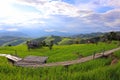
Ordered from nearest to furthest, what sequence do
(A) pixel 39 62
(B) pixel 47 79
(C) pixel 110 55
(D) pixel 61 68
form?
(B) pixel 47 79
(D) pixel 61 68
(C) pixel 110 55
(A) pixel 39 62

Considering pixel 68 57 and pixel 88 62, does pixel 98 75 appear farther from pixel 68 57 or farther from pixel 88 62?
pixel 68 57

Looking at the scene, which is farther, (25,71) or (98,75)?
(25,71)

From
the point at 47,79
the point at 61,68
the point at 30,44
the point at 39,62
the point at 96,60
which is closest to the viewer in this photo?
the point at 47,79

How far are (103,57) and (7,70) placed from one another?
17.7m

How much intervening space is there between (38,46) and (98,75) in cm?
4811

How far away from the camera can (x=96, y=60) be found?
38.3m

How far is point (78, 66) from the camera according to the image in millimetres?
35812

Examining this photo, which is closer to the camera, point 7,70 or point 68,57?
point 7,70

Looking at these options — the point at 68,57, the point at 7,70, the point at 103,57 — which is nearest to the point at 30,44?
the point at 68,57

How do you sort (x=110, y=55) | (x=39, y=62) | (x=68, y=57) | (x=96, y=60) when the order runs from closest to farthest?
(x=96, y=60)
(x=110, y=55)
(x=39, y=62)
(x=68, y=57)

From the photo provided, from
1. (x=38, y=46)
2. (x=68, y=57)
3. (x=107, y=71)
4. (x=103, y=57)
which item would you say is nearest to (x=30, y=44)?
(x=38, y=46)

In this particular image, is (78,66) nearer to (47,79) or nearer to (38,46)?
(47,79)

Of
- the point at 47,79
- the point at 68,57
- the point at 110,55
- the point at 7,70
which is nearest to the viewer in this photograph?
the point at 47,79

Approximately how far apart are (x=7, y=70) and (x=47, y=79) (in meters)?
7.78
